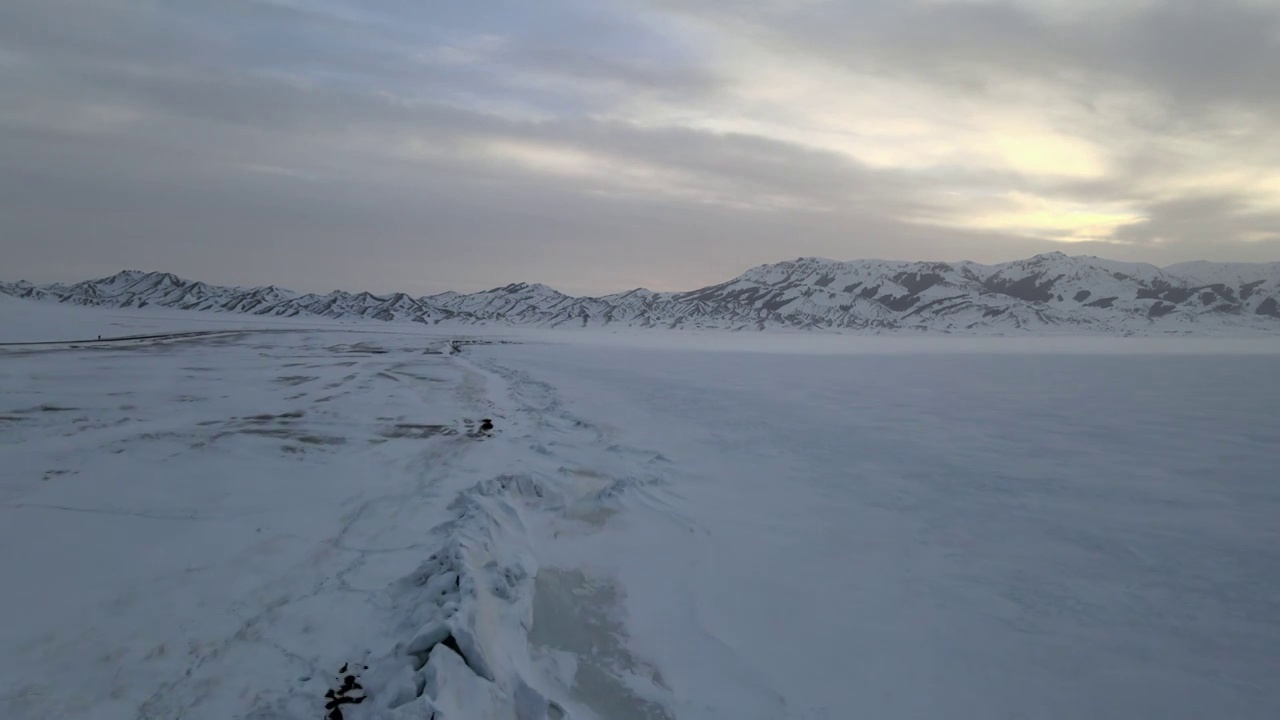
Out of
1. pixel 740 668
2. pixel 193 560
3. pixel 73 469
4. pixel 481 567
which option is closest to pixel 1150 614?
pixel 740 668

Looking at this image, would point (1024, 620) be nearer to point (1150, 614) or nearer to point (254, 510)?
point (1150, 614)

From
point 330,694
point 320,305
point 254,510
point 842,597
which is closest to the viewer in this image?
point 330,694

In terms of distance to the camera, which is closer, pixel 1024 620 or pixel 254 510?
pixel 1024 620

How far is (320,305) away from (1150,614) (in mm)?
190990

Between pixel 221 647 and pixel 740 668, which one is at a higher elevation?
pixel 221 647

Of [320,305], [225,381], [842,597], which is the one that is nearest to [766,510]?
[842,597]

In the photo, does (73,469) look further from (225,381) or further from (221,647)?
(225,381)

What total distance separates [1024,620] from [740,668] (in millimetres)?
2351

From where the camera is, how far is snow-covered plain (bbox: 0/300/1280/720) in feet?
12.7

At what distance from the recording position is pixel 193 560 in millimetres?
5281

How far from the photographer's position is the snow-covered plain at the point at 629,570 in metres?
3.88

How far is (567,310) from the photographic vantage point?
198625 mm

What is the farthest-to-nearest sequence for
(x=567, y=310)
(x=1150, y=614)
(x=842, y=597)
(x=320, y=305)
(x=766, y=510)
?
(x=567, y=310) < (x=320, y=305) < (x=766, y=510) < (x=842, y=597) < (x=1150, y=614)

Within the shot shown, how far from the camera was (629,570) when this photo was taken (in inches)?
233
